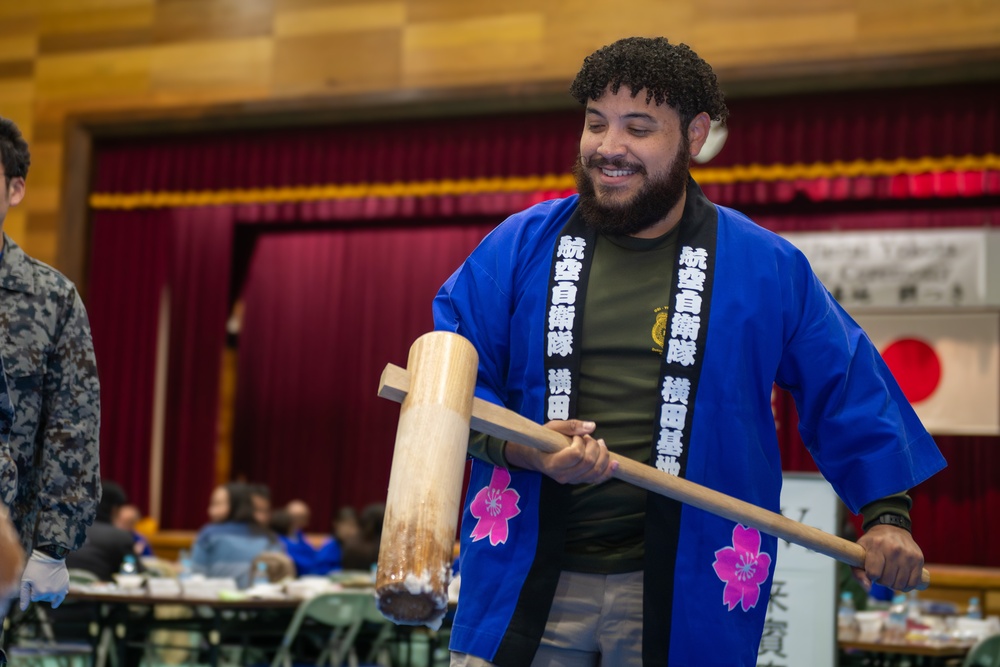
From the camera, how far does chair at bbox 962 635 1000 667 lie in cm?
539

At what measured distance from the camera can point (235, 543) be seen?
7953 millimetres

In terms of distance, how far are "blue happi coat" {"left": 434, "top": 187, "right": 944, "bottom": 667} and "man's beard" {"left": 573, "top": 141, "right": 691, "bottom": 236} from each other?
0.07 meters

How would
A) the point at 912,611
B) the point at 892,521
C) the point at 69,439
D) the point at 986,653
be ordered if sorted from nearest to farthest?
the point at 892,521, the point at 69,439, the point at 986,653, the point at 912,611

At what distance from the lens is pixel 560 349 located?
222cm

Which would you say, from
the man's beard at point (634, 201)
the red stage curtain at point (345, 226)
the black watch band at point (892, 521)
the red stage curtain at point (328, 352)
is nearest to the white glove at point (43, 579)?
the man's beard at point (634, 201)

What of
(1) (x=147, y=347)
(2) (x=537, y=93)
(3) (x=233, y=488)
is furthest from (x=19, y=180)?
(1) (x=147, y=347)

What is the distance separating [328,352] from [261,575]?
6.54 metres

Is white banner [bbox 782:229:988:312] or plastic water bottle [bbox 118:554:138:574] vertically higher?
white banner [bbox 782:229:988:312]

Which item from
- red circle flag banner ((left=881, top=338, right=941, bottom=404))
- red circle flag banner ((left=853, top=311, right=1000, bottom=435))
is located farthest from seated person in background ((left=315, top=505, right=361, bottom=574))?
red circle flag banner ((left=881, top=338, right=941, bottom=404))

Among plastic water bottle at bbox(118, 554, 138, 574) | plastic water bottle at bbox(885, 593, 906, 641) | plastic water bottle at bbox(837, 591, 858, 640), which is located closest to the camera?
plastic water bottle at bbox(837, 591, 858, 640)

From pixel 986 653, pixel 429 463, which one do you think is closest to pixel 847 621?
pixel 986 653

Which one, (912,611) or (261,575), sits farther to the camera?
(261,575)

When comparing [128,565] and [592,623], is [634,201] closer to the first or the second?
[592,623]

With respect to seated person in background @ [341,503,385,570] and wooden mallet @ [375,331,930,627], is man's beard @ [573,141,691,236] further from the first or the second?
seated person in background @ [341,503,385,570]
